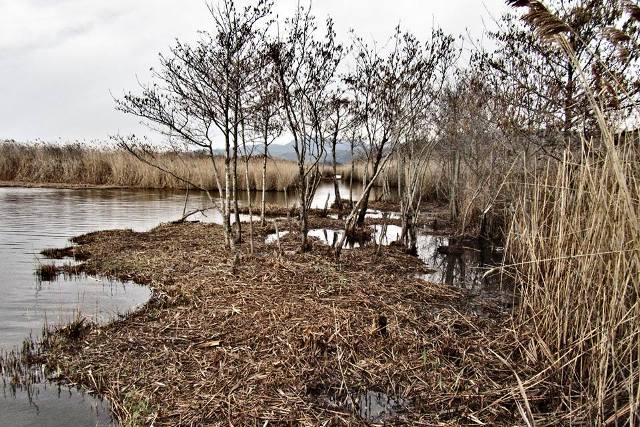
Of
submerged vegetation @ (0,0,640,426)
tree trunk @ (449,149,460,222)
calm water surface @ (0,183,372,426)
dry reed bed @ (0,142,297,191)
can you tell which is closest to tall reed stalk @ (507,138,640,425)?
submerged vegetation @ (0,0,640,426)

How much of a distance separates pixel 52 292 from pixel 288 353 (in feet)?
14.9

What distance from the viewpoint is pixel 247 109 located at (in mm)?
8930

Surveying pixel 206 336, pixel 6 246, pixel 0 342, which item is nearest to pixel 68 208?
pixel 6 246

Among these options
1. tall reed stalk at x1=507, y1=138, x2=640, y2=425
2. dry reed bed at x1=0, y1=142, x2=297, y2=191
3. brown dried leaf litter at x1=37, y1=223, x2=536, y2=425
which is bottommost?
brown dried leaf litter at x1=37, y1=223, x2=536, y2=425

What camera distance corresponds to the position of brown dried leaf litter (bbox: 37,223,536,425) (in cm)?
354

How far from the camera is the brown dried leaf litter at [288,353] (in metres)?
3.54

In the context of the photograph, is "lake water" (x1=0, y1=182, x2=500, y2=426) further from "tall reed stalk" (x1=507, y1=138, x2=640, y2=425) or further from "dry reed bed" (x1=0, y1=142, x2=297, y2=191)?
"dry reed bed" (x1=0, y1=142, x2=297, y2=191)

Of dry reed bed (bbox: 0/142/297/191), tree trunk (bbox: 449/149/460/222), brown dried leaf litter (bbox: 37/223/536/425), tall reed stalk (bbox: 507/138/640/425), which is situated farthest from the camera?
dry reed bed (bbox: 0/142/297/191)

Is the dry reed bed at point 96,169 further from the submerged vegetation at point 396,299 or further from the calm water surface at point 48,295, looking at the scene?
the submerged vegetation at point 396,299

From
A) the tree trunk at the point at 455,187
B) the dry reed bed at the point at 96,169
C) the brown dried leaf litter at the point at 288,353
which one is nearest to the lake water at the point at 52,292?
the brown dried leaf litter at the point at 288,353

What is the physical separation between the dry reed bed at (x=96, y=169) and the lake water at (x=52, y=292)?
36.9 ft

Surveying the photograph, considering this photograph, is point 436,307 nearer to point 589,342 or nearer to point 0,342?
point 589,342

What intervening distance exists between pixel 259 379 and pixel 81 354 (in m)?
2.00

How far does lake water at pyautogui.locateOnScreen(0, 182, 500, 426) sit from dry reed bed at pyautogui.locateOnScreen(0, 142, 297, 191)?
36.9 feet
